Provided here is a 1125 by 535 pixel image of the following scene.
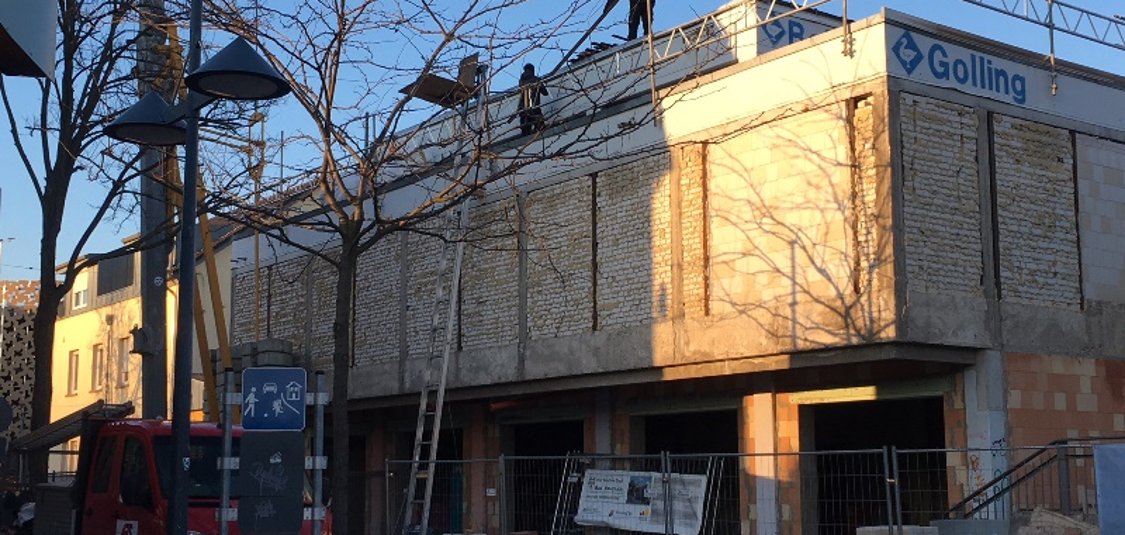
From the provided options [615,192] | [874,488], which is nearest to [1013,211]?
[874,488]

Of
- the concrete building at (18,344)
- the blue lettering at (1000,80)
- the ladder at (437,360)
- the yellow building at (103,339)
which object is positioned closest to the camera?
the blue lettering at (1000,80)

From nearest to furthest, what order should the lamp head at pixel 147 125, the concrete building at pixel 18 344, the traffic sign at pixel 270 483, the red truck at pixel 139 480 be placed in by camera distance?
the traffic sign at pixel 270 483
the lamp head at pixel 147 125
the red truck at pixel 139 480
the concrete building at pixel 18 344

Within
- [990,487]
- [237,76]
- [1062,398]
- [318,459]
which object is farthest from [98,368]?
[318,459]

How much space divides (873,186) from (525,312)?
7.36 m

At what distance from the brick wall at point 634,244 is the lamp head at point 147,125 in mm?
8169

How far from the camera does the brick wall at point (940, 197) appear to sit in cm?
1683

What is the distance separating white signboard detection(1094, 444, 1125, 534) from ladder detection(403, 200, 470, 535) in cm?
978

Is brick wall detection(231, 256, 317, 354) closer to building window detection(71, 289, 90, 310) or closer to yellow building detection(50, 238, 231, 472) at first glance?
yellow building detection(50, 238, 231, 472)

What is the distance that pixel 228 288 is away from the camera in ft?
122

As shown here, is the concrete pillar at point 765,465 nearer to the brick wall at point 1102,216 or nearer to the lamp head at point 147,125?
the brick wall at point 1102,216

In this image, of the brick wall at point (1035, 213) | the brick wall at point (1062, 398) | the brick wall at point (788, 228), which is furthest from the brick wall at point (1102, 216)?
the brick wall at point (788, 228)

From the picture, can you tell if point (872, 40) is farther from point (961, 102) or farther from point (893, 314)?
point (893, 314)

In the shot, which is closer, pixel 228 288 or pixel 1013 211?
pixel 1013 211

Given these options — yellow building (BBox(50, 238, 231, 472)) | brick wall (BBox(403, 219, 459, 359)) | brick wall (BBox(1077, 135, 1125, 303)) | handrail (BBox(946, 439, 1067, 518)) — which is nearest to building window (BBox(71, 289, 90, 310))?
yellow building (BBox(50, 238, 231, 472))
